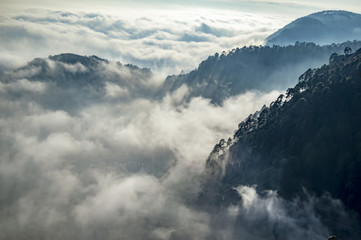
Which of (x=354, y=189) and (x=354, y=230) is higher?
(x=354, y=189)

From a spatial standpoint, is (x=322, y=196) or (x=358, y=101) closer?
(x=322, y=196)

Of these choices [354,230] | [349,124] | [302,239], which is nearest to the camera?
[354,230]

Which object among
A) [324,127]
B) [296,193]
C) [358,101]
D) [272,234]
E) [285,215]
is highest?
[358,101]

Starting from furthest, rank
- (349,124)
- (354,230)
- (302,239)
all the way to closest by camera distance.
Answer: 1. (349,124)
2. (302,239)
3. (354,230)

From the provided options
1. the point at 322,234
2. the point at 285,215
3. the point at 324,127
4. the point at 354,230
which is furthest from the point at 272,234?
the point at 324,127

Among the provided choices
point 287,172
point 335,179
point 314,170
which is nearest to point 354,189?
point 335,179

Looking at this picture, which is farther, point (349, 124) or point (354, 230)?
point (349, 124)

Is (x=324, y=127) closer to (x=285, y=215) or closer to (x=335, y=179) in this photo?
(x=335, y=179)

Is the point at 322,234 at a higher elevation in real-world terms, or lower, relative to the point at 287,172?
lower

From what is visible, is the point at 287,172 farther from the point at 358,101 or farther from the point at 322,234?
the point at 358,101

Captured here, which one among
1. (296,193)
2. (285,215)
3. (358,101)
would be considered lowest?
(285,215)
